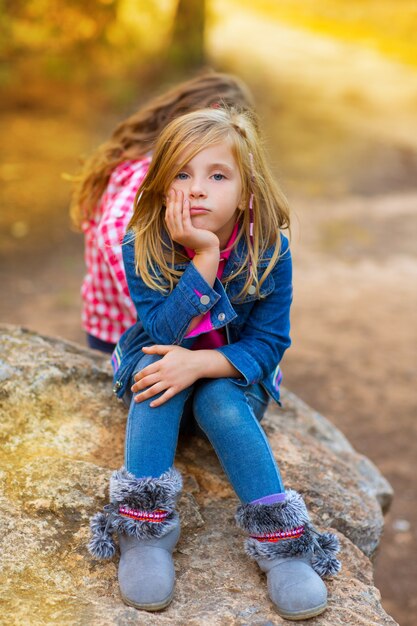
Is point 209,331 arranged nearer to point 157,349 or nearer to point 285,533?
point 157,349

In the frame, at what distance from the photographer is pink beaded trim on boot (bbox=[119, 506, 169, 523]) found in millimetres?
2004

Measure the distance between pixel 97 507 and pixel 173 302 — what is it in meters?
0.62

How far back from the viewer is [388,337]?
6723mm

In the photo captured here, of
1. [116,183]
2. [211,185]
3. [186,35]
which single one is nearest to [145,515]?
[211,185]

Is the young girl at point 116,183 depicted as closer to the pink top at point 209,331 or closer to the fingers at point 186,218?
the pink top at point 209,331

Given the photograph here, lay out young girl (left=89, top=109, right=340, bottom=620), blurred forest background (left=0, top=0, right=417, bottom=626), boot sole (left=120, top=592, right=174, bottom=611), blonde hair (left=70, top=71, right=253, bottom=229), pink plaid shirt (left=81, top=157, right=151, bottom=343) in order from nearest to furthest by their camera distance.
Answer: boot sole (left=120, top=592, right=174, bottom=611)
young girl (left=89, top=109, right=340, bottom=620)
pink plaid shirt (left=81, top=157, right=151, bottom=343)
blonde hair (left=70, top=71, right=253, bottom=229)
blurred forest background (left=0, top=0, right=417, bottom=626)

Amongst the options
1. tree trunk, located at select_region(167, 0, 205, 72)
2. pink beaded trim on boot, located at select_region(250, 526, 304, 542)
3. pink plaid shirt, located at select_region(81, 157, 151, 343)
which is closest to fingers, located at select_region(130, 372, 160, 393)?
pink beaded trim on boot, located at select_region(250, 526, 304, 542)

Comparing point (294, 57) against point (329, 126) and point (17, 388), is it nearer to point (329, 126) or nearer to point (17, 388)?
point (329, 126)

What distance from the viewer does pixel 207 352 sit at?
2.20 m

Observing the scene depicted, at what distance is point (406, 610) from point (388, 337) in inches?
124

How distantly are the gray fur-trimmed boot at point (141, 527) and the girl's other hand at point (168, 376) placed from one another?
0.21 metres

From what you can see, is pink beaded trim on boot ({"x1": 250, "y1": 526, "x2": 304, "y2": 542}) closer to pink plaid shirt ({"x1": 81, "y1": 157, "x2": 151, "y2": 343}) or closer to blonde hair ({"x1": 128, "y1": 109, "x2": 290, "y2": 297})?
blonde hair ({"x1": 128, "y1": 109, "x2": 290, "y2": 297})

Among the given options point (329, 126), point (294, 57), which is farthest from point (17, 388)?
point (294, 57)

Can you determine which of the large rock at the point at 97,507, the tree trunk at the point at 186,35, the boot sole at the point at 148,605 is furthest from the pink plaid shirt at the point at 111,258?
the tree trunk at the point at 186,35
